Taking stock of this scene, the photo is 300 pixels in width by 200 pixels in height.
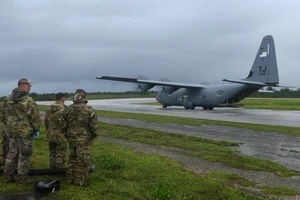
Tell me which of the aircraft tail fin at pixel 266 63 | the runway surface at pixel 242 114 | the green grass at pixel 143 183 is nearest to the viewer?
the green grass at pixel 143 183

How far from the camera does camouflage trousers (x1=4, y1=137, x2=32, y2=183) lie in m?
7.07

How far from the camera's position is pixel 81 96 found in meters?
7.38

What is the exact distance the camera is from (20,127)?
702 centimetres

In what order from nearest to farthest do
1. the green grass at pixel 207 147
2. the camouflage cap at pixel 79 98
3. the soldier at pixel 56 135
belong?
the camouflage cap at pixel 79 98 < the soldier at pixel 56 135 < the green grass at pixel 207 147

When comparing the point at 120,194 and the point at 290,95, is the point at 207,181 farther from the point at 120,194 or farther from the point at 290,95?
the point at 290,95

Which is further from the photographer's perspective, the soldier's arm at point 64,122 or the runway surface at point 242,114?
the runway surface at point 242,114

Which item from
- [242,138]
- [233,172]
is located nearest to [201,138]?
[242,138]

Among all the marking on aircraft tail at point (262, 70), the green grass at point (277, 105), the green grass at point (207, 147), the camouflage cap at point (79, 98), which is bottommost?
the green grass at point (207, 147)

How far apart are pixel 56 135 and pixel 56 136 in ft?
0.08

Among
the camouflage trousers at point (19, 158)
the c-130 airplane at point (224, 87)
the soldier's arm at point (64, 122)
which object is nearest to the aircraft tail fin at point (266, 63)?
the c-130 airplane at point (224, 87)

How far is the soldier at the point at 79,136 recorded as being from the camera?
7176 mm

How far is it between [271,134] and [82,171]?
41.6ft

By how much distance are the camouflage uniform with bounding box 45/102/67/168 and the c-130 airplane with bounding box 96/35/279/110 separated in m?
29.1

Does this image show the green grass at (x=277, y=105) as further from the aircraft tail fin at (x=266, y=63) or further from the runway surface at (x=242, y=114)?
the aircraft tail fin at (x=266, y=63)
